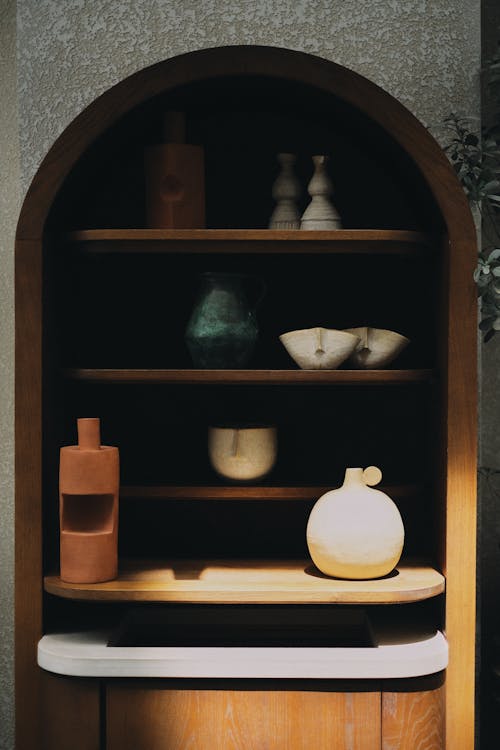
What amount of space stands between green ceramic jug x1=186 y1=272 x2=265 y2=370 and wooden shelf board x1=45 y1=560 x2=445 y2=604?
1.67 ft

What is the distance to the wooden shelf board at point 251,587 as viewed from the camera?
5.86 ft

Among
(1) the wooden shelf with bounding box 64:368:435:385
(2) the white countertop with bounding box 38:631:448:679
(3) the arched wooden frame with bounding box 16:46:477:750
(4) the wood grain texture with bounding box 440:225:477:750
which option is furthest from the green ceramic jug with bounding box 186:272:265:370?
(2) the white countertop with bounding box 38:631:448:679

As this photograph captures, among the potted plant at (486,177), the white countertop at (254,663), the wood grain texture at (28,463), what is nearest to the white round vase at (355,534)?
the white countertop at (254,663)

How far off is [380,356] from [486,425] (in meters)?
0.62

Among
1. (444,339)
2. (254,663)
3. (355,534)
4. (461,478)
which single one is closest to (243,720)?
(254,663)

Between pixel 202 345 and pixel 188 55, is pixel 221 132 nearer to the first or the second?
pixel 188 55

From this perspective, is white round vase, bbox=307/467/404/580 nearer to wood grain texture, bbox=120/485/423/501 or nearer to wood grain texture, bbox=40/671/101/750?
wood grain texture, bbox=120/485/423/501

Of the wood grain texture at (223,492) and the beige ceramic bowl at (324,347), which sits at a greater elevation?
the beige ceramic bowl at (324,347)

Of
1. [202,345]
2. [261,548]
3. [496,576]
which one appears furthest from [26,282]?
[496,576]

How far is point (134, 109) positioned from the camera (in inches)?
75.4

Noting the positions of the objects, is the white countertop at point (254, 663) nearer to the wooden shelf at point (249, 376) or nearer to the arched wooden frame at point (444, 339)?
the arched wooden frame at point (444, 339)

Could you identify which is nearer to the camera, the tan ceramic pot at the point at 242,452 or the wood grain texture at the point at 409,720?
the wood grain texture at the point at 409,720

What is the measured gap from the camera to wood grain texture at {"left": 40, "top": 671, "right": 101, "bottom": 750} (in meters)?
1.77

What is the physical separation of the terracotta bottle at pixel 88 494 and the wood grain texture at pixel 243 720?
A: 271 millimetres
